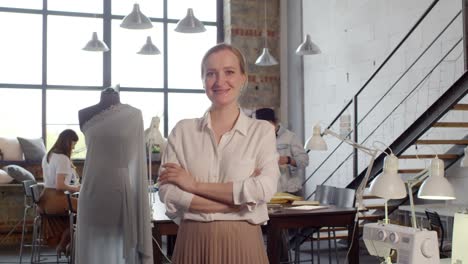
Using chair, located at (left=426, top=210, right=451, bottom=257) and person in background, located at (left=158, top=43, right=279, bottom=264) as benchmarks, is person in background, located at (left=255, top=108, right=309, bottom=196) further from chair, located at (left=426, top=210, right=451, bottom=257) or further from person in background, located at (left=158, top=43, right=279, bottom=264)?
person in background, located at (left=158, top=43, right=279, bottom=264)

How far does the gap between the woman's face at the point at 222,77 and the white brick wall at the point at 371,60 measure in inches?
191

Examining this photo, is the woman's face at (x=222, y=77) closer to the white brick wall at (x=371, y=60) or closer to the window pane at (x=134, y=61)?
the white brick wall at (x=371, y=60)

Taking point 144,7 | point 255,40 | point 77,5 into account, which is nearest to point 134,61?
point 144,7

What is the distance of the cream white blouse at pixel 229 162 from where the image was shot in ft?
5.79

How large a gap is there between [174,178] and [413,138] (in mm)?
4403

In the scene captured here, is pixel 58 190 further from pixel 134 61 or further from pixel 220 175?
pixel 134 61

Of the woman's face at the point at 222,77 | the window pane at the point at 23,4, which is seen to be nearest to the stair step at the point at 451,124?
the woman's face at the point at 222,77

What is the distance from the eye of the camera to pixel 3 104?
27.9 ft

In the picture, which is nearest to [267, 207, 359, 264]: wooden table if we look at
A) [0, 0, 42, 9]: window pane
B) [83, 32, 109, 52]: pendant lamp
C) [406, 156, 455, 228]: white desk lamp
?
[406, 156, 455, 228]: white desk lamp

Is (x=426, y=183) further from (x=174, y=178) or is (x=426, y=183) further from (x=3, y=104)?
(x=3, y=104)

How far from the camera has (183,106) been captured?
30.9 feet

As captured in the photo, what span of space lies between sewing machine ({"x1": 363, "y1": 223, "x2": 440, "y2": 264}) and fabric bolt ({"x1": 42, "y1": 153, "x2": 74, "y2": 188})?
158 inches

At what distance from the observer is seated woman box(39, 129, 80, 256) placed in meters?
5.35

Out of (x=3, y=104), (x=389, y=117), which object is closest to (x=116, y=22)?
(x=3, y=104)
